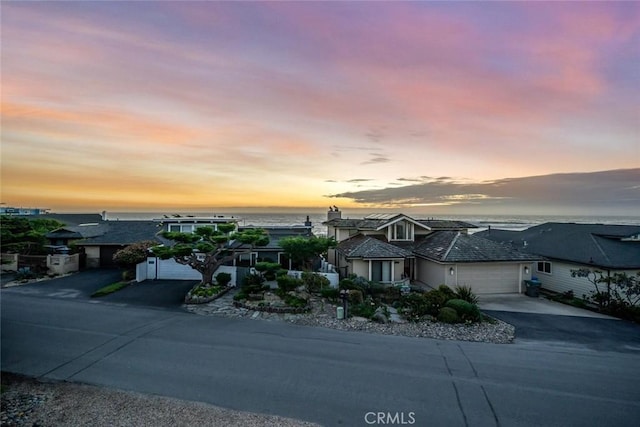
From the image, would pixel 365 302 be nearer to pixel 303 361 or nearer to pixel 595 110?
pixel 303 361

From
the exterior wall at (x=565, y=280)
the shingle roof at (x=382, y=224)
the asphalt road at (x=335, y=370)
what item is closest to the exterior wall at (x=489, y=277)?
the exterior wall at (x=565, y=280)

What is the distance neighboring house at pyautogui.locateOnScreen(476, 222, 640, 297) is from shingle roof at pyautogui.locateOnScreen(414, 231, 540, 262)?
1.95 meters

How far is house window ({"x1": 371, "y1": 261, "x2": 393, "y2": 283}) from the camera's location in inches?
844

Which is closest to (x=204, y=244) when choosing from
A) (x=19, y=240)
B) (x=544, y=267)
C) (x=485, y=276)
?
(x=485, y=276)

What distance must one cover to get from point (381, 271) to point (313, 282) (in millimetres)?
4808

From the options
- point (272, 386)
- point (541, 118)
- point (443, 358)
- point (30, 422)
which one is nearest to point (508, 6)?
point (541, 118)

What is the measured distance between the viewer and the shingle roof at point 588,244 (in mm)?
19578

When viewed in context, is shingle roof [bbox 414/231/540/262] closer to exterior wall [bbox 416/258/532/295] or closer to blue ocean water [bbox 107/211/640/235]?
exterior wall [bbox 416/258/532/295]

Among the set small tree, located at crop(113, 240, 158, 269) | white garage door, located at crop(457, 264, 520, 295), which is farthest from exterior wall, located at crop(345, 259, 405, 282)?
small tree, located at crop(113, 240, 158, 269)

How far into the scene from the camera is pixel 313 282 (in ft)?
65.3

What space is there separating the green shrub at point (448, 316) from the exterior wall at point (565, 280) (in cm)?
1125

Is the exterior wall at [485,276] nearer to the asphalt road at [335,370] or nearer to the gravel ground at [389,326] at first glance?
the gravel ground at [389,326]

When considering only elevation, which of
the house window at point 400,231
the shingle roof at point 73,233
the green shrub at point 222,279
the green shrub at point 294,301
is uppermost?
the house window at point 400,231

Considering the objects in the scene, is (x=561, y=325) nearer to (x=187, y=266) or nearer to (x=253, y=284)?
(x=253, y=284)
